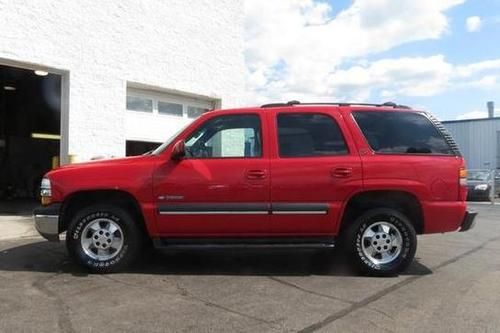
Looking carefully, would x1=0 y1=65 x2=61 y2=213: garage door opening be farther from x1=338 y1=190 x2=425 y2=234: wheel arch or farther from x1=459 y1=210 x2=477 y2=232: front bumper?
x1=459 y1=210 x2=477 y2=232: front bumper

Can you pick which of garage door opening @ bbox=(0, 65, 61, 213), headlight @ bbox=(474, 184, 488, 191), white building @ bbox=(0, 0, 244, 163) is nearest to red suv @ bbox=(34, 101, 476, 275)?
white building @ bbox=(0, 0, 244, 163)

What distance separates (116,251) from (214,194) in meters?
1.38

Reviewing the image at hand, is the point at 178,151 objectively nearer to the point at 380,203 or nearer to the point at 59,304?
the point at 59,304

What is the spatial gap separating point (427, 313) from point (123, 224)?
360cm

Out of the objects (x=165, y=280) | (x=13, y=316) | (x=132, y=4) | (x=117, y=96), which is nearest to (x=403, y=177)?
(x=165, y=280)

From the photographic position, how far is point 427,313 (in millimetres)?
5645

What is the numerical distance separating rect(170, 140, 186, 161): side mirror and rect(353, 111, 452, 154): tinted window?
84.3 inches

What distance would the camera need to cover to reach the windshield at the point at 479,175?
24656 mm

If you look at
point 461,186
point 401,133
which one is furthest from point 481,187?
point 401,133

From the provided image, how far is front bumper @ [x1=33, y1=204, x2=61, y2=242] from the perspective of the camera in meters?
7.22

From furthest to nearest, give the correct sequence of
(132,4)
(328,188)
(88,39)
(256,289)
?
(132,4) → (88,39) → (328,188) → (256,289)

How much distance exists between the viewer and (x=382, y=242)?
722cm

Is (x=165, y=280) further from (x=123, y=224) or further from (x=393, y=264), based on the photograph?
(x=393, y=264)

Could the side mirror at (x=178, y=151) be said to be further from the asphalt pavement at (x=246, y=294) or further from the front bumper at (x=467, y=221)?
the front bumper at (x=467, y=221)
